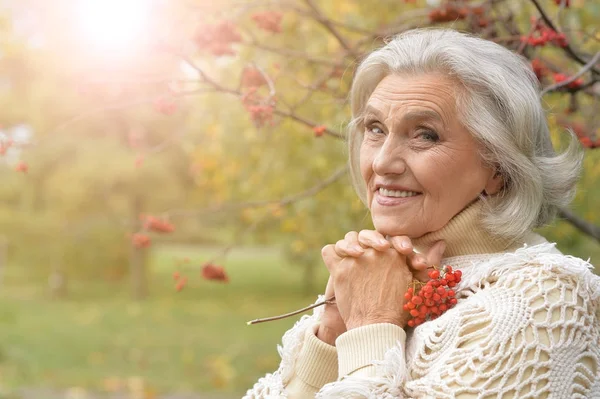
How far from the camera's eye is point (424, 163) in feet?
6.68

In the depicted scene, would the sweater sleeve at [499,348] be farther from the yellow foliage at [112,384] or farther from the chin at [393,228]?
the yellow foliage at [112,384]

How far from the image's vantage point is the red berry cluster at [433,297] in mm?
1907

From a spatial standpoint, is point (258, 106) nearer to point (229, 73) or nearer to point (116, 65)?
point (116, 65)

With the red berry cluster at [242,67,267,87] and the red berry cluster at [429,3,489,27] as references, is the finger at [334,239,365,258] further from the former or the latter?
the red berry cluster at [429,3,489,27]

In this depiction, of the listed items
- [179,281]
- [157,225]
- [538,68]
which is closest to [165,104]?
[157,225]

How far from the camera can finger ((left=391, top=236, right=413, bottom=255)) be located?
78.3 inches

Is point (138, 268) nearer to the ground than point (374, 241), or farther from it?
farther from it

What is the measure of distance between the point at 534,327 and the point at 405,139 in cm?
64

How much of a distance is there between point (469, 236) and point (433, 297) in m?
0.25

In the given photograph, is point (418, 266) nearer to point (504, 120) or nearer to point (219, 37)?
point (504, 120)

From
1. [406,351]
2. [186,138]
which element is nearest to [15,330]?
[186,138]

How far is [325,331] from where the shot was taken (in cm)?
216

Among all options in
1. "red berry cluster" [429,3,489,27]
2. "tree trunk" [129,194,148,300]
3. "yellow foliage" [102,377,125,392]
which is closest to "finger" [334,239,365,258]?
"red berry cluster" [429,3,489,27]

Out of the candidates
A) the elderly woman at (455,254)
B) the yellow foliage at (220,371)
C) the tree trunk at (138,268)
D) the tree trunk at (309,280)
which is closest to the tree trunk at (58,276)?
the tree trunk at (138,268)
